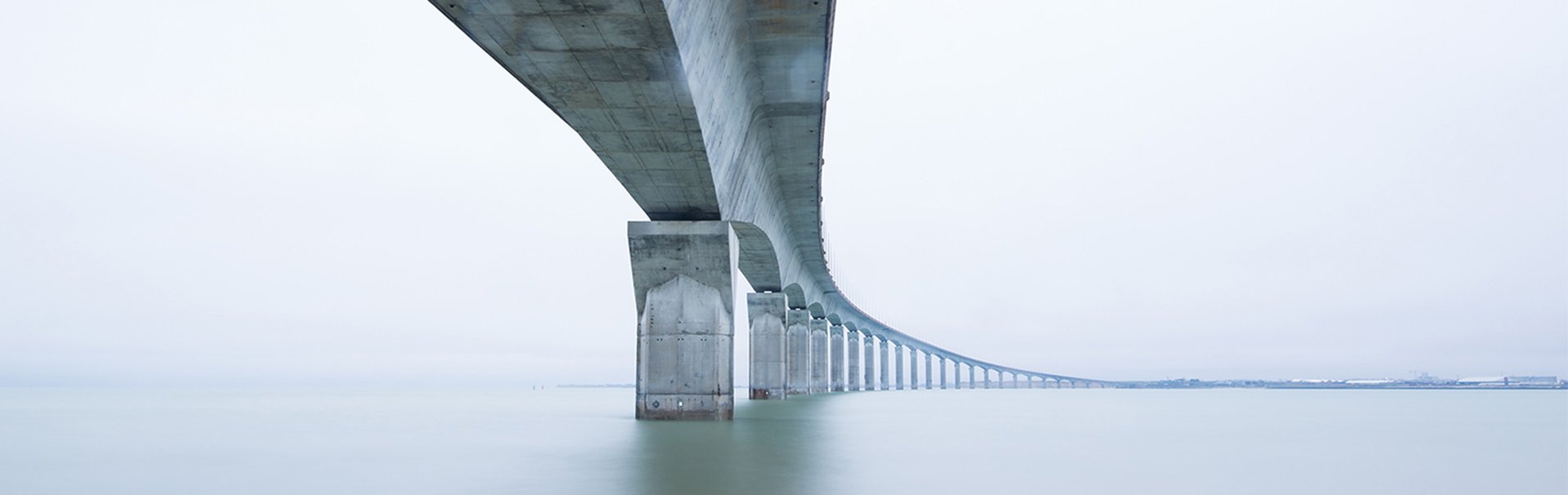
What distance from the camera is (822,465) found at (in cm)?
1482

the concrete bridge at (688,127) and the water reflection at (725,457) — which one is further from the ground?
the concrete bridge at (688,127)

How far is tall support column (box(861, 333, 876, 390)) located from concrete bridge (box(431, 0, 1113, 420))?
66.7 m

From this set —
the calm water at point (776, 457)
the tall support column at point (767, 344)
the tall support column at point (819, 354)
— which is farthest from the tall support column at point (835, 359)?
the calm water at point (776, 457)

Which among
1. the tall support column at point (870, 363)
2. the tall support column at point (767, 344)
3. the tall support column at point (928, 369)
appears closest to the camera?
the tall support column at point (767, 344)

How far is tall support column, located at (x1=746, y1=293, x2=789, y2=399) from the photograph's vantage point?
54406mm

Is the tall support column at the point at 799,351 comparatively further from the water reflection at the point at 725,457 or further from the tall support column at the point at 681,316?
the tall support column at the point at 681,316

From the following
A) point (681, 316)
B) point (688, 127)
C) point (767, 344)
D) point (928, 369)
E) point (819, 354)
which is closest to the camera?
point (688, 127)

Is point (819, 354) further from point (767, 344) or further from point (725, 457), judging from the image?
point (725, 457)

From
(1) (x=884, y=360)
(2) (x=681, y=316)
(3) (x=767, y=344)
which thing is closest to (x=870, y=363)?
(1) (x=884, y=360)

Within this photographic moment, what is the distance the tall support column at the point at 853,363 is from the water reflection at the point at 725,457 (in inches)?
2839

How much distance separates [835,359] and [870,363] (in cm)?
2087

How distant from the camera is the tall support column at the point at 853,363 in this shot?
99375 mm

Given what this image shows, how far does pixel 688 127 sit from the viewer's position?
779 inches

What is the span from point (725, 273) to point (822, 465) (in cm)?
1265
